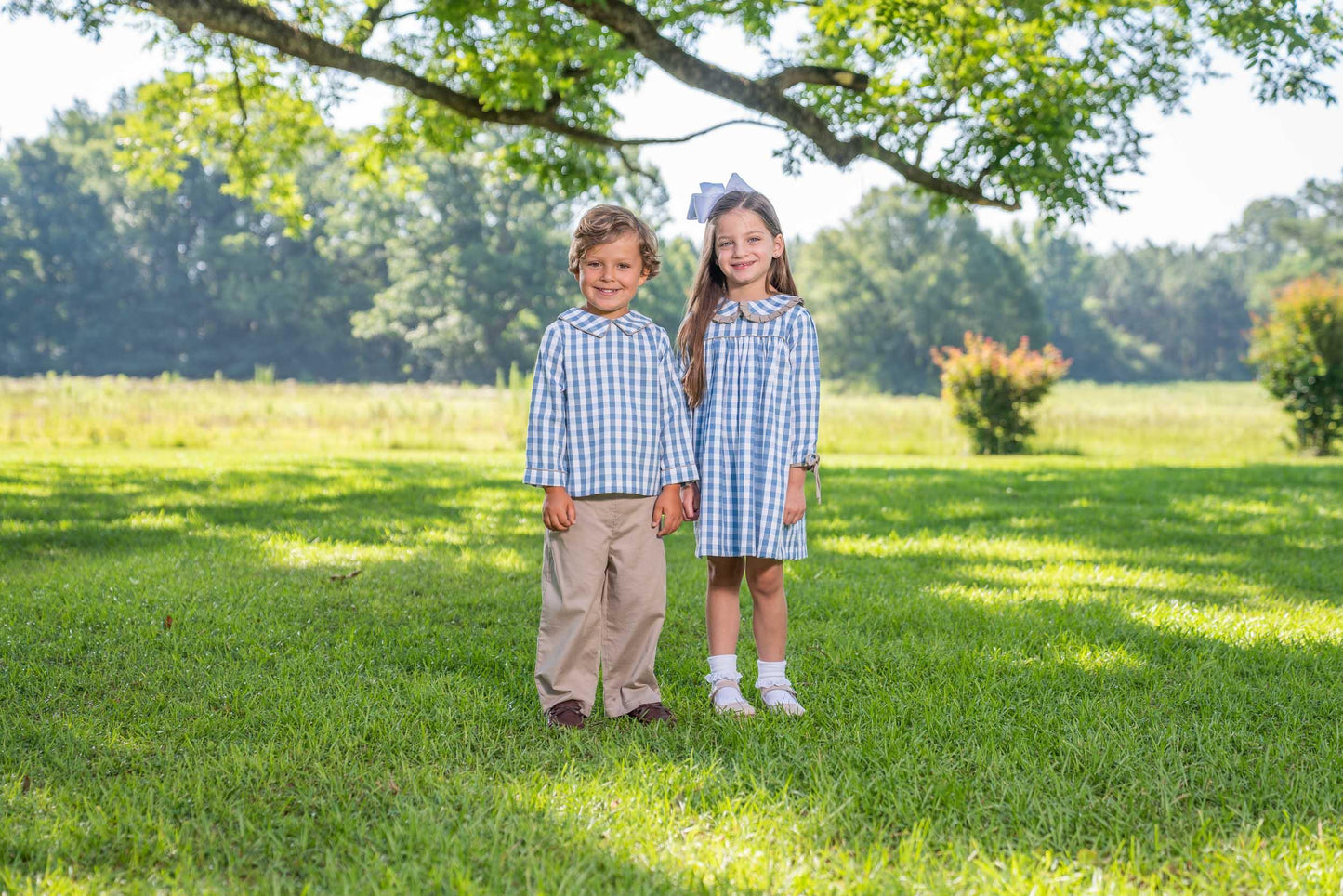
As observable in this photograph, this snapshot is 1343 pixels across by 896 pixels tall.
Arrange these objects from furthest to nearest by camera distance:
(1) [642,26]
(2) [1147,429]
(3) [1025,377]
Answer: (2) [1147,429] < (3) [1025,377] < (1) [642,26]

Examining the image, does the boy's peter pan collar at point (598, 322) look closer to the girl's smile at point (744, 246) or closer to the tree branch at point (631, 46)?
the girl's smile at point (744, 246)

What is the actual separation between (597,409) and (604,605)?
0.66m

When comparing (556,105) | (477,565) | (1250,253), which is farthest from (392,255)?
(1250,253)

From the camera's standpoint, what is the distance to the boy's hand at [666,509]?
3238 mm

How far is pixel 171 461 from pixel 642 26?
22.3 feet

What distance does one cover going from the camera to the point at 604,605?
3.27 meters

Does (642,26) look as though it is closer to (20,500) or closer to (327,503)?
(327,503)

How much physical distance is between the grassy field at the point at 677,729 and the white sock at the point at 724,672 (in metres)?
0.10

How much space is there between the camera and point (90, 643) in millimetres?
3920

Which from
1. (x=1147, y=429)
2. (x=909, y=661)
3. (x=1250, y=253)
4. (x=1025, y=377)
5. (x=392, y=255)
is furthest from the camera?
(x=1250, y=253)

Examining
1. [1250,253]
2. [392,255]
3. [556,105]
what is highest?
[1250,253]

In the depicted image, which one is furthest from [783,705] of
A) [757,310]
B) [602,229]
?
[602,229]

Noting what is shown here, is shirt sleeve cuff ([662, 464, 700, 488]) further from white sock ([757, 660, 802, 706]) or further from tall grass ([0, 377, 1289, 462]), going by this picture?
tall grass ([0, 377, 1289, 462])

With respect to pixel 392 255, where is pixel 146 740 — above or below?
below
